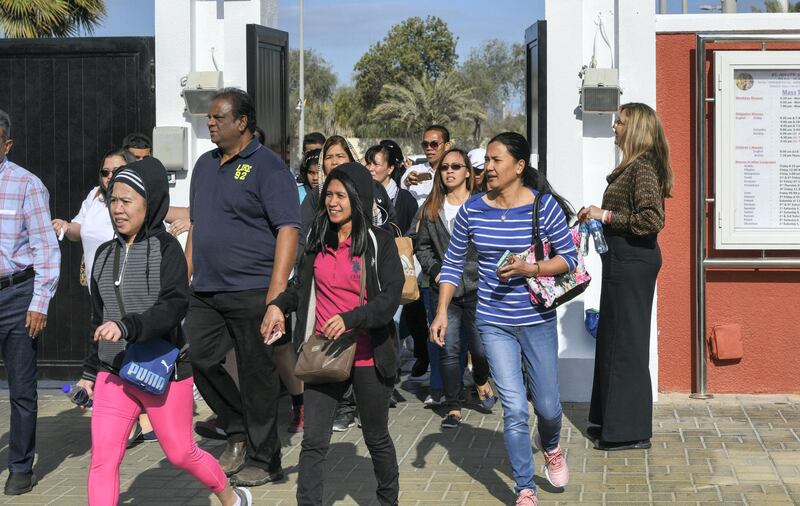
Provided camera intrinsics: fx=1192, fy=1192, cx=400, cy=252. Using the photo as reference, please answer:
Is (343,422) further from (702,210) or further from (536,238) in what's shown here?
(702,210)

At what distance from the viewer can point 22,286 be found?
6.79m

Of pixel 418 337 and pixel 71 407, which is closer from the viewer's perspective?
pixel 71 407

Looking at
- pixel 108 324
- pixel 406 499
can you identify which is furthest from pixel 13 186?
pixel 406 499

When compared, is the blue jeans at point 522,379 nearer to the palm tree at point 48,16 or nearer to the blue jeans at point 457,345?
the blue jeans at point 457,345

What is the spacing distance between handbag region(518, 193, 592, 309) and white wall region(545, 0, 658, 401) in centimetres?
280

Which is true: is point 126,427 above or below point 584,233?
below

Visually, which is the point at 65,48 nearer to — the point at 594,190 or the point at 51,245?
the point at 51,245

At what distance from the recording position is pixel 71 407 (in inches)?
360

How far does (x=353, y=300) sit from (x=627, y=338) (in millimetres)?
2600

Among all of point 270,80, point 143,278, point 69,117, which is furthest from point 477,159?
point 143,278

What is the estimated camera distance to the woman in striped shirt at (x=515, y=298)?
6.08 metres

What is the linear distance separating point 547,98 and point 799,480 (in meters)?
3.59

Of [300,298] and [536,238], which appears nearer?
[300,298]

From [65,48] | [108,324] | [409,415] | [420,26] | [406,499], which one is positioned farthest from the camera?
[420,26]
